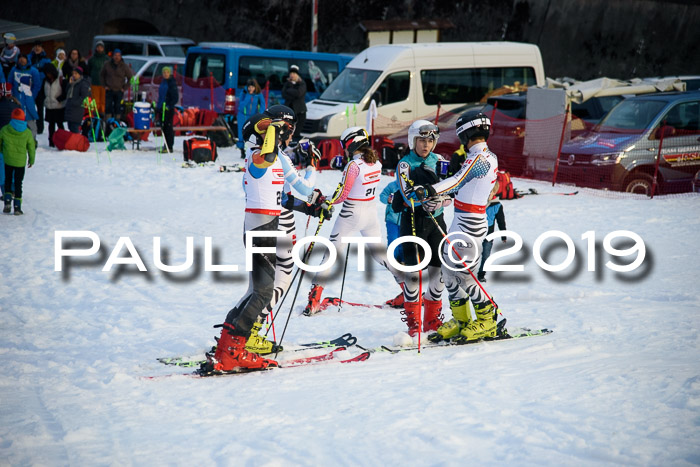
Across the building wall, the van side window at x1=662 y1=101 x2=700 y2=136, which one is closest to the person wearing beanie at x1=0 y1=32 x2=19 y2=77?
the building wall

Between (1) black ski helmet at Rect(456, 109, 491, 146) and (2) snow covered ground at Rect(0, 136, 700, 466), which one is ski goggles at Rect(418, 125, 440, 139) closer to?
(1) black ski helmet at Rect(456, 109, 491, 146)

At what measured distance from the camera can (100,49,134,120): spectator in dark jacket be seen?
61.8 feet

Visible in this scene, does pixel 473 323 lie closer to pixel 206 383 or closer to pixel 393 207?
pixel 393 207

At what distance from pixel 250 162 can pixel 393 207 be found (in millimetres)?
1513

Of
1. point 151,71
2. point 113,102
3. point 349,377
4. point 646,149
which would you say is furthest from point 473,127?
point 151,71

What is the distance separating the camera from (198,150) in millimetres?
16422

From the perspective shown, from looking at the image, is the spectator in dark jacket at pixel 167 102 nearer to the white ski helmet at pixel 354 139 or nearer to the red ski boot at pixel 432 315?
the white ski helmet at pixel 354 139

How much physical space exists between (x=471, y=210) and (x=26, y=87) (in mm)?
13217

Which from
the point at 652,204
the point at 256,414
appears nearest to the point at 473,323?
the point at 256,414

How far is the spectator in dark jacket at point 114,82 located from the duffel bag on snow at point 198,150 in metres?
3.46

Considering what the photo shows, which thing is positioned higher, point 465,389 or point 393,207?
point 393,207

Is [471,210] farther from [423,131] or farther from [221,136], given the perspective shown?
[221,136]

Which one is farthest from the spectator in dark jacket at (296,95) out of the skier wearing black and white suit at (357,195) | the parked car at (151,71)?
the skier wearing black and white suit at (357,195)

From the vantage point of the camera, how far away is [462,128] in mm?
6887
